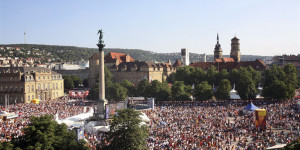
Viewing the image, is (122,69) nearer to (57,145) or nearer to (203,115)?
(203,115)

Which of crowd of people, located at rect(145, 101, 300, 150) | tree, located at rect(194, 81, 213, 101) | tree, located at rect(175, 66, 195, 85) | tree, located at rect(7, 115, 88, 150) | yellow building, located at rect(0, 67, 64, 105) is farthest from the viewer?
tree, located at rect(175, 66, 195, 85)

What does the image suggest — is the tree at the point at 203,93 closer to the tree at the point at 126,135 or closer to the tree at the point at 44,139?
the tree at the point at 126,135

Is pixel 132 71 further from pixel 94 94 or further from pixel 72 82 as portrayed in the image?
pixel 94 94

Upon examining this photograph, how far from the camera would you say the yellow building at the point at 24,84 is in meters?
70.1

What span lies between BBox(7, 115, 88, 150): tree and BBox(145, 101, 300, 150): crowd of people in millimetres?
8339

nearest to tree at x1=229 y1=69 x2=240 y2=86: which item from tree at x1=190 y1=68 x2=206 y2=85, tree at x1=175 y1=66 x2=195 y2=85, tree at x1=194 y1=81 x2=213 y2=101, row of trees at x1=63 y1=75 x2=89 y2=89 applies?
tree at x1=190 y1=68 x2=206 y2=85

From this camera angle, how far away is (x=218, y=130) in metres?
33.0

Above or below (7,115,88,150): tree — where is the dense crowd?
below

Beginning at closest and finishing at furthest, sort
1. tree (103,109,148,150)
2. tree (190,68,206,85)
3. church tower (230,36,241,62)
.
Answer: tree (103,109,148,150) → tree (190,68,206,85) → church tower (230,36,241,62)

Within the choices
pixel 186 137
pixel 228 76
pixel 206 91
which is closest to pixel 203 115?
pixel 186 137

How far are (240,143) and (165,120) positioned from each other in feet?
39.1

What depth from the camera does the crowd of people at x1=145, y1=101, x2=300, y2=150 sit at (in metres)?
28.0

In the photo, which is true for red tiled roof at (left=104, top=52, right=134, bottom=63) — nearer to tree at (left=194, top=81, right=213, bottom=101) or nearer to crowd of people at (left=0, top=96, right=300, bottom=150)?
tree at (left=194, top=81, right=213, bottom=101)

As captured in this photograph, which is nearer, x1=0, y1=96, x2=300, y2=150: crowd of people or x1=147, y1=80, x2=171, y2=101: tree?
x1=0, y1=96, x2=300, y2=150: crowd of people
